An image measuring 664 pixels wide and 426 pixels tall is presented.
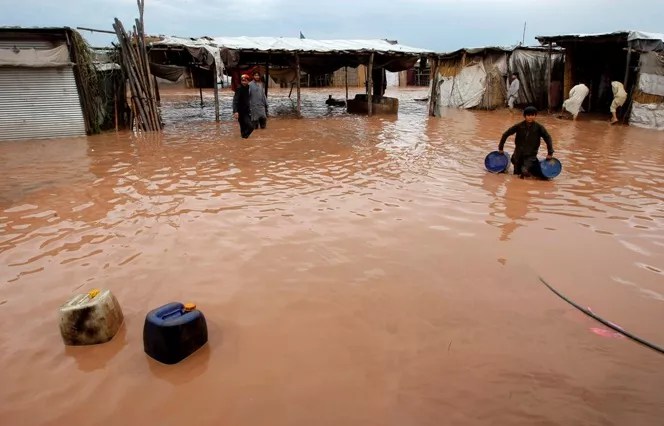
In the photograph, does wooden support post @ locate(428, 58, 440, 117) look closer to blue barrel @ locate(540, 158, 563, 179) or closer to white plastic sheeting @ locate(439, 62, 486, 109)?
white plastic sheeting @ locate(439, 62, 486, 109)

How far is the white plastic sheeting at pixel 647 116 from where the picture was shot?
12758 mm

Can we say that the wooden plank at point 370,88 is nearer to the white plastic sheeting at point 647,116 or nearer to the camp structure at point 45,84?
the white plastic sheeting at point 647,116

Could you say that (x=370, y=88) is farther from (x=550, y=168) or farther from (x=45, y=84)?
(x=550, y=168)

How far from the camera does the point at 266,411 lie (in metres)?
2.33

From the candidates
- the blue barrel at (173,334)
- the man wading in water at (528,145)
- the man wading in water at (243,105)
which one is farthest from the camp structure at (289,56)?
the blue barrel at (173,334)

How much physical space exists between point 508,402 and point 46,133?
12.3 m

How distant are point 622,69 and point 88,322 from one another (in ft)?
63.4

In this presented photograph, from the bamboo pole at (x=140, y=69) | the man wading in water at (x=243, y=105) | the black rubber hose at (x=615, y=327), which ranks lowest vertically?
the black rubber hose at (x=615, y=327)

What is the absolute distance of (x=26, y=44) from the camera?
34.4 ft

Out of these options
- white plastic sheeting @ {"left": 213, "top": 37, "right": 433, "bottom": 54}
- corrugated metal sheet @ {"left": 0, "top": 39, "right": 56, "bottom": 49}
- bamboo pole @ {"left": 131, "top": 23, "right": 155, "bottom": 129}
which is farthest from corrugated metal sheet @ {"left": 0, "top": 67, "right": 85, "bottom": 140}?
white plastic sheeting @ {"left": 213, "top": 37, "right": 433, "bottom": 54}

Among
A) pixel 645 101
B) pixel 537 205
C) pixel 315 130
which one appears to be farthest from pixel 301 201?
pixel 645 101

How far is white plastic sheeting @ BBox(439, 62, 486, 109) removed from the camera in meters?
18.7

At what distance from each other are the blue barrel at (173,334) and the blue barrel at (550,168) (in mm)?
5881

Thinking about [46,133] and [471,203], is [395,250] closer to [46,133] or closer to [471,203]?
[471,203]
